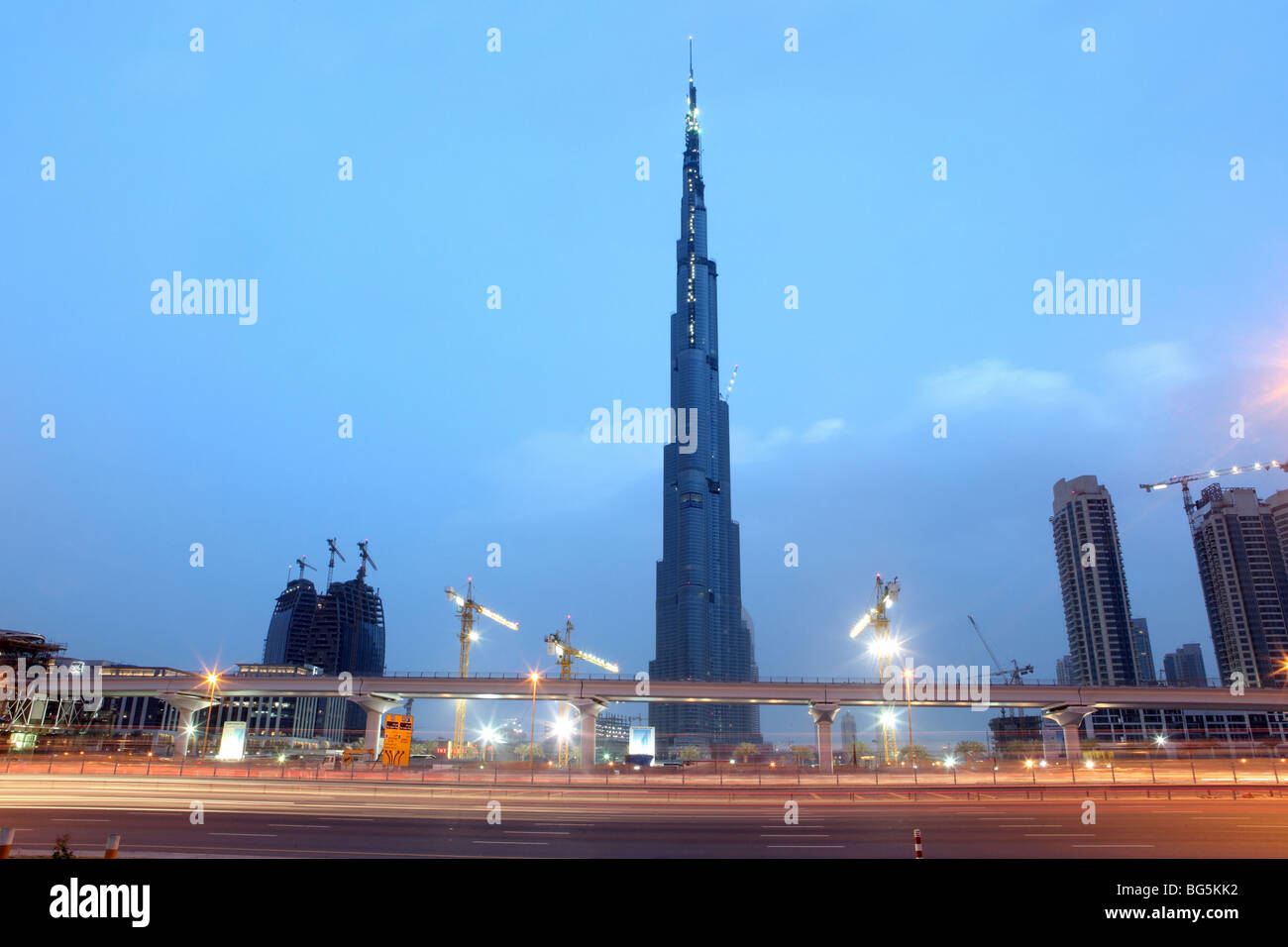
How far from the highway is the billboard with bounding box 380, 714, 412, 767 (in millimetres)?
6751

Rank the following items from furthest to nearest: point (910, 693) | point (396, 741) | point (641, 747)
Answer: point (910, 693)
point (641, 747)
point (396, 741)

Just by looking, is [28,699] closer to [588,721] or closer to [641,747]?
[588,721]

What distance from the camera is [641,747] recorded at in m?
76.1

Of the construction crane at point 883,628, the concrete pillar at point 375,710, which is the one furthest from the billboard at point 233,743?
the construction crane at point 883,628

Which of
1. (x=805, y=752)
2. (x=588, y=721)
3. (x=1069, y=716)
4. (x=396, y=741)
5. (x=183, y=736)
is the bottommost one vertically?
(x=805, y=752)

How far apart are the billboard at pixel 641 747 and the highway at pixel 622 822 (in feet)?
109

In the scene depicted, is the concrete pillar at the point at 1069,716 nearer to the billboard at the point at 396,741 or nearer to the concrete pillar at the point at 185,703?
the billboard at the point at 396,741

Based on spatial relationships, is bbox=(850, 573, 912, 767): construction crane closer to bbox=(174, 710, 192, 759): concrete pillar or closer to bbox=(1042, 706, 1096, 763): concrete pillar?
bbox=(1042, 706, 1096, 763): concrete pillar

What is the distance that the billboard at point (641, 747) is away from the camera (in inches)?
2982

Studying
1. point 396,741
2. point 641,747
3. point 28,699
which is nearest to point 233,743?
point 396,741

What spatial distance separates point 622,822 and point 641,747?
158ft
